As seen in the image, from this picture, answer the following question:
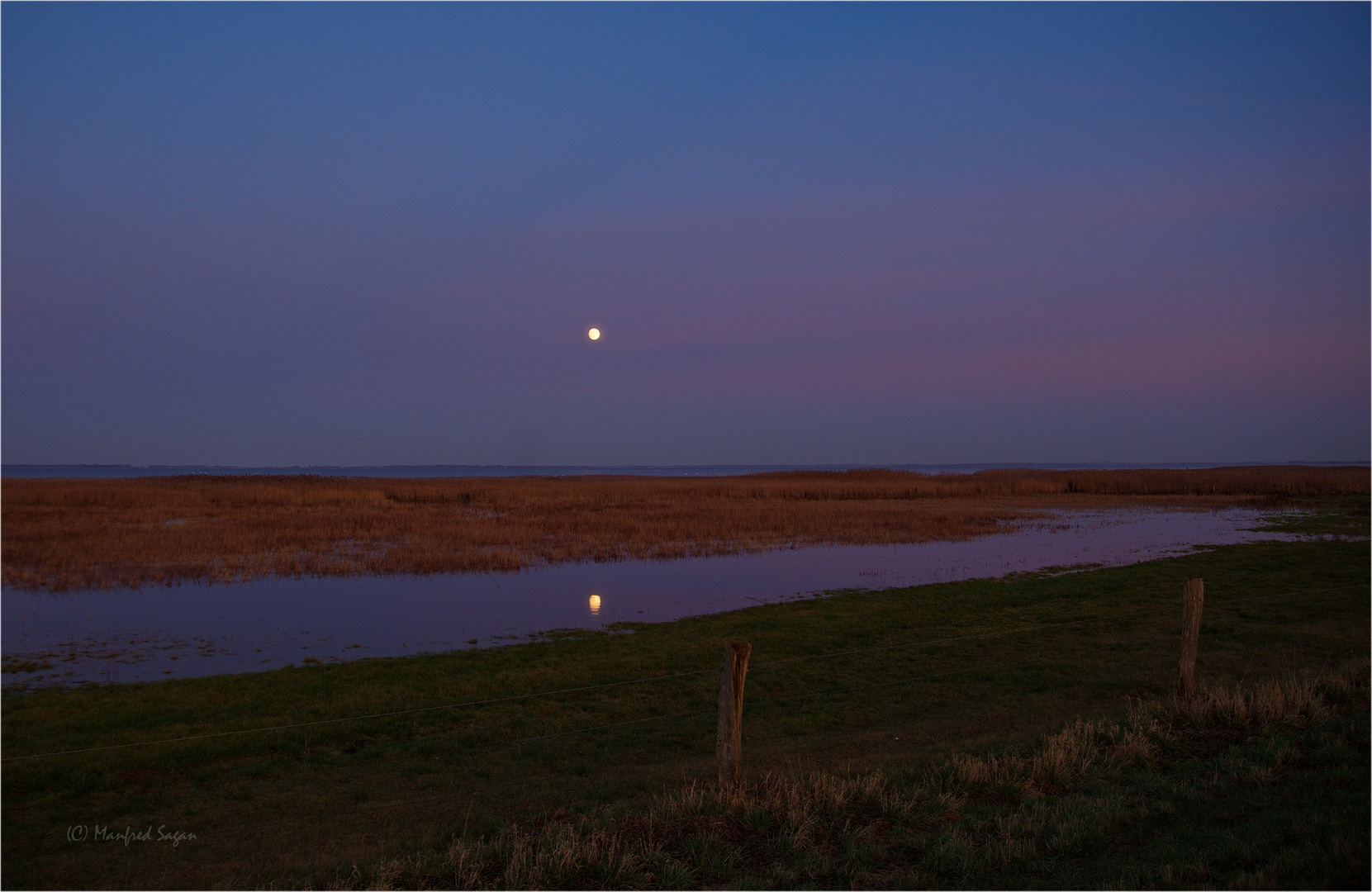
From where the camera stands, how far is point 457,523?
35531mm

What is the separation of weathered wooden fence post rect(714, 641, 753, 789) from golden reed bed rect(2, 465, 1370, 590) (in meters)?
17.7

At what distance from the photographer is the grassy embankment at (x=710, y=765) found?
5.25 meters

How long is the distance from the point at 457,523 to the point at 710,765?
29387mm

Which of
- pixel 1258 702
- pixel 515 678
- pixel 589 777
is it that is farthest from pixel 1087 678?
pixel 515 678

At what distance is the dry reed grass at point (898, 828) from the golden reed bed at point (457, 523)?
60.1 feet

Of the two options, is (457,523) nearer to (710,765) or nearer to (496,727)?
(496,727)

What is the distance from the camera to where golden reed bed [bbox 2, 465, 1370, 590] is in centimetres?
2362

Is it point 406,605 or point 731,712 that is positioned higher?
point 731,712

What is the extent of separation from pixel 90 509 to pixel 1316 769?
4611cm

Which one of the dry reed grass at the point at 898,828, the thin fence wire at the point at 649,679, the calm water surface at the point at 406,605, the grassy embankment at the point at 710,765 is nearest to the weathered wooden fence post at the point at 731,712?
the dry reed grass at the point at 898,828

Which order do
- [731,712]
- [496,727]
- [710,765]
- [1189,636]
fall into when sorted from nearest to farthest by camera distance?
[731,712] → [710,765] → [1189,636] → [496,727]

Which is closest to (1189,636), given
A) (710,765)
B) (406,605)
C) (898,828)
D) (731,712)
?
(898,828)

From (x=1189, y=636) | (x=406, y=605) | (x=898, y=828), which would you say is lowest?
(x=406, y=605)

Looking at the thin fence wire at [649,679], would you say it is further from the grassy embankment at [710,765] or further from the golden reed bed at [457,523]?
the golden reed bed at [457,523]
